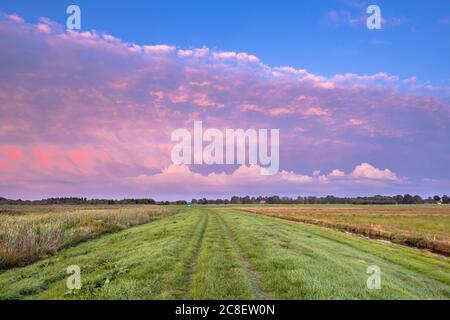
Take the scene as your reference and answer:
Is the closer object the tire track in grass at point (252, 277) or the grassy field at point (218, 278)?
the tire track in grass at point (252, 277)

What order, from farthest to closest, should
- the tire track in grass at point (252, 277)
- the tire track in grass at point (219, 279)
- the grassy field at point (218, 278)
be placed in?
the grassy field at point (218, 278), the tire track in grass at point (252, 277), the tire track in grass at point (219, 279)

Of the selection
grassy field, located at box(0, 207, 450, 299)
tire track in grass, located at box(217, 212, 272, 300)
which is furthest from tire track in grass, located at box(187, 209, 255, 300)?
tire track in grass, located at box(217, 212, 272, 300)

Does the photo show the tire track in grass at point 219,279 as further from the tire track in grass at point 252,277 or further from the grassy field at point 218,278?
the tire track in grass at point 252,277

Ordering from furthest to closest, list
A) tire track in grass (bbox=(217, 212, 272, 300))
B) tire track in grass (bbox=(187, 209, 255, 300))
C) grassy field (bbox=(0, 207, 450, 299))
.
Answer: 1. grassy field (bbox=(0, 207, 450, 299))
2. tire track in grass (bbox=(217, 212, 272, 300))
3. tire track in grass (bbox=(187, 209, 255, 300))

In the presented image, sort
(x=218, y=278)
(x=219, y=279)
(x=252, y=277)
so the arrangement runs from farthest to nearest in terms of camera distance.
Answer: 1. (x=252, y=277)
2. (x=218, y=278)
3. (x=219, y=279)

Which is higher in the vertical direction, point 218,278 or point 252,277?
point 218,278

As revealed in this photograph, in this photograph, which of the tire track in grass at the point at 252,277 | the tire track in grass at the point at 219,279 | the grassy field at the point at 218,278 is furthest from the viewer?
the grassy field at the point at 218,278

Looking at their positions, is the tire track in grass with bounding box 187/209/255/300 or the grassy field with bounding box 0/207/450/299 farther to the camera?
the grassy field with bounding box 0/207/450/299

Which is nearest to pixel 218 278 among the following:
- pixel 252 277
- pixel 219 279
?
pixel 219 279

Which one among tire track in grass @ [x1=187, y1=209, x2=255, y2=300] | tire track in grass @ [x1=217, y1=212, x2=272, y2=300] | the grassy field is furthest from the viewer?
the grassy field

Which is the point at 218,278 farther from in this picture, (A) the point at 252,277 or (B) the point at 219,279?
(A) the point at 252,277

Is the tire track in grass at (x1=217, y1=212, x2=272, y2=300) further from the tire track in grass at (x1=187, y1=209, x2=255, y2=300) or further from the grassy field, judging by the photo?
the tire track in grass at (x1=187, y1=209, x2=255, y2=300)

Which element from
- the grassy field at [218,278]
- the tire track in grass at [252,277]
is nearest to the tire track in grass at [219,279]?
the grassy field at [218,278]
